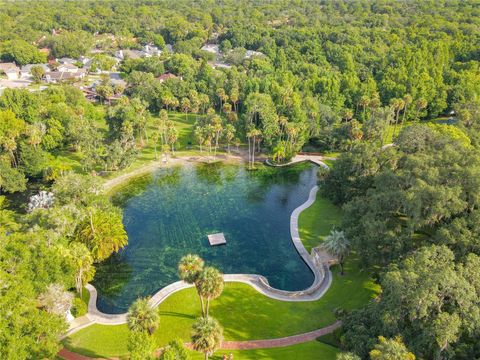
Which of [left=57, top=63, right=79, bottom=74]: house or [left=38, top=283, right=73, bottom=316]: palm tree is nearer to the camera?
[left=38, top=283, right=73, bottom=316]: palm tree

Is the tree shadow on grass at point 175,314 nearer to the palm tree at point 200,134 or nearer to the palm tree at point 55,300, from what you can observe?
the palm tree at point 55,300

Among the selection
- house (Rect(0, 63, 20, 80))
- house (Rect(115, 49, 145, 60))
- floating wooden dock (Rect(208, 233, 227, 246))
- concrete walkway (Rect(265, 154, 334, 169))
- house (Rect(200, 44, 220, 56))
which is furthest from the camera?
house (Rect(200, 44, 220, 56))

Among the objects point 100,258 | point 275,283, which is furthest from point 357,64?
point 100,258

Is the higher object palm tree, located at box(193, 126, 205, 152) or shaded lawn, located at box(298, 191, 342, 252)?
palm tree, located at box(193, 126, 205, 152)

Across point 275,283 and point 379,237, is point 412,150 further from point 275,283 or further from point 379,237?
point 275,283

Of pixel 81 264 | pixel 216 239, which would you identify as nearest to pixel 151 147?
pixel 216 239

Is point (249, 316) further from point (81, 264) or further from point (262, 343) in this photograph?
point (81, 264)

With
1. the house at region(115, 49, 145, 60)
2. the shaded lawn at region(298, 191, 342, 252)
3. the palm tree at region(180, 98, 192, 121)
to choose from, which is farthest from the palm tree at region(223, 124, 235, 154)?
the house at region(115, 49, 145, 60)

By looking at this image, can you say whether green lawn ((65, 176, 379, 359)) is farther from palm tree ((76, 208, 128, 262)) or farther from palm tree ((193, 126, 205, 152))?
palm tree ((193, 126, 205, 152))
